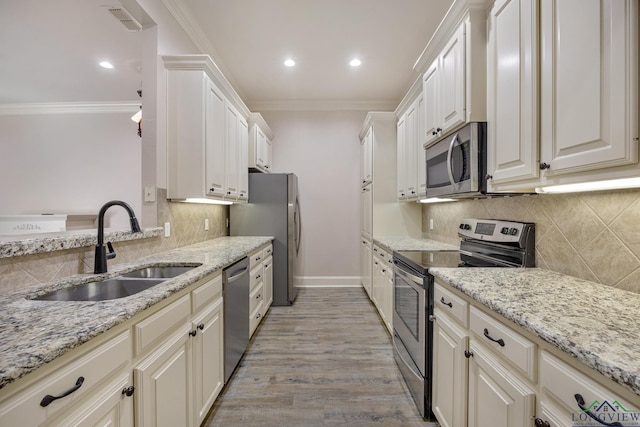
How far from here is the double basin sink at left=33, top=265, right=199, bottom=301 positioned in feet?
4.05

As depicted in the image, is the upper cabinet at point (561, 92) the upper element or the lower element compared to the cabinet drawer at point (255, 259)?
upper

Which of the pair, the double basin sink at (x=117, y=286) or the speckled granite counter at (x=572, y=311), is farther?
the double basin sink at (x=117, y=286)

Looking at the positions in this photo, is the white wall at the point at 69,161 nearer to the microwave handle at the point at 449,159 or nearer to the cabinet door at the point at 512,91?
the microwave handle at the point at 449,159

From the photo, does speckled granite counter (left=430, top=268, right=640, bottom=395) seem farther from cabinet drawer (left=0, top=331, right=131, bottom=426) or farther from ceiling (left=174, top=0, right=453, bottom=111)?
ceiling (left=174, top=0, right=453, bottom=111)

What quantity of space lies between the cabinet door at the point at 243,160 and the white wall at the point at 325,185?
1.08 metres

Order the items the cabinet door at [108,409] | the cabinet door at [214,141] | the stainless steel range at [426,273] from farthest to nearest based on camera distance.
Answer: the cabinet door at [214,141] < the stainless steel range at [426,273] < the cabinet door at [108,409]

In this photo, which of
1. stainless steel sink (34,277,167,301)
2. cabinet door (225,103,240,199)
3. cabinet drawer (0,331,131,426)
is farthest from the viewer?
cabinet door (225,103,240,199)

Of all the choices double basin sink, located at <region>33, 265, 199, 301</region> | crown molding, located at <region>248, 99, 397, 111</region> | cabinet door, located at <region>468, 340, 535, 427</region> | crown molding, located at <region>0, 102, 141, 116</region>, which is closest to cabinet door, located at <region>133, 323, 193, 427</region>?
double basin sink, located at <region>33, 265, 199, 301</region>

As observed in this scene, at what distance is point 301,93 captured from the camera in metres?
4.11

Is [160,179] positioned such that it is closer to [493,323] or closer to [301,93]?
[493,323]

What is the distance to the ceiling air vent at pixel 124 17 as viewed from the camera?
6.05ft

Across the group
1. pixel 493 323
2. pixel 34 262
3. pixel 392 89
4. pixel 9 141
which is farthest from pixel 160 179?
pixel 9 141

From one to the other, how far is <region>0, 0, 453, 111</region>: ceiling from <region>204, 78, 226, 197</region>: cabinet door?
2.39ft

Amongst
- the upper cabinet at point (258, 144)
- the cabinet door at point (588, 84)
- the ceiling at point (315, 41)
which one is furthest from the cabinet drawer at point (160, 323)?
the upper cabinet at point (258, 144)
